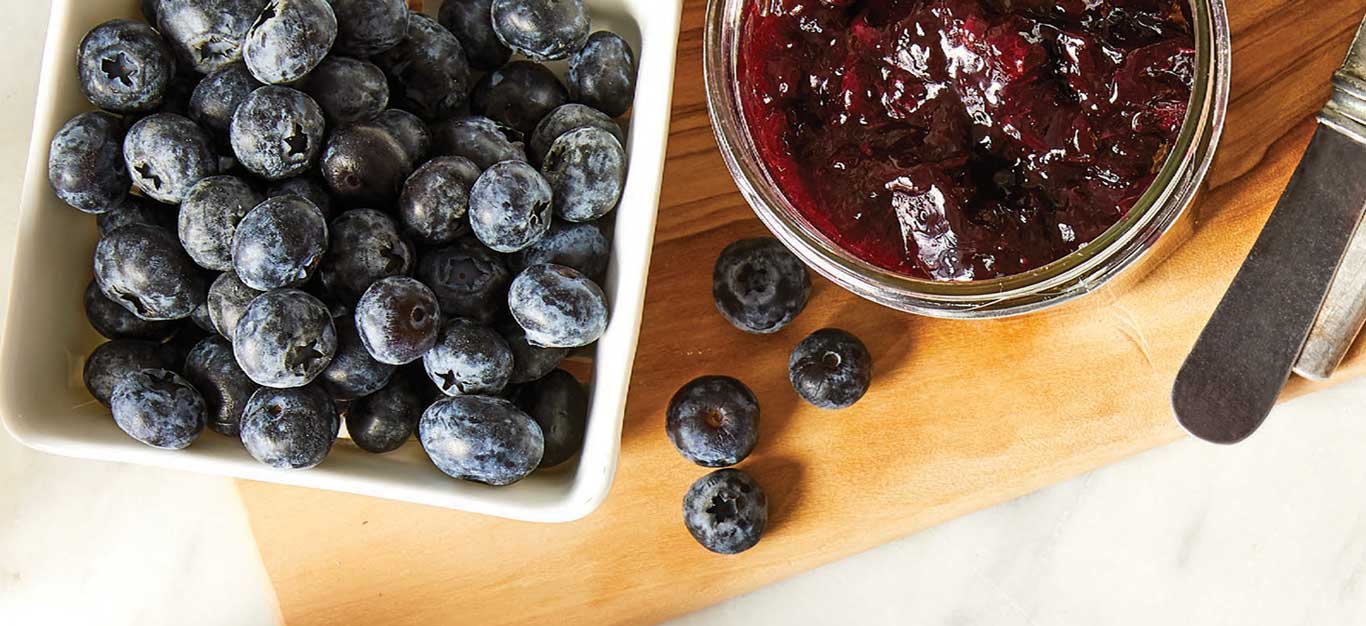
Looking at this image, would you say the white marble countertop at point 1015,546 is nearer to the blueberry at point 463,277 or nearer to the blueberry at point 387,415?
the blueberry at point 387,415

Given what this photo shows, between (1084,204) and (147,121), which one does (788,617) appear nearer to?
(1084,204)

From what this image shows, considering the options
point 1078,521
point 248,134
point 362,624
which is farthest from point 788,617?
point 248,134

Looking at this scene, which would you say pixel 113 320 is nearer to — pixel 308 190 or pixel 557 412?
pixel 308 190

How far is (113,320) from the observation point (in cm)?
118

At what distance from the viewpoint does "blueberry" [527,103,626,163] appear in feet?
3.83

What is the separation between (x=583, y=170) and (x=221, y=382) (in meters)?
0.41

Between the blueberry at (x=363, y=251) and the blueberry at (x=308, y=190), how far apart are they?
26 mm

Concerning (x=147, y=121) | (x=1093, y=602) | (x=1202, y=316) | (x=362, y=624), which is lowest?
(x=1093, y=602)

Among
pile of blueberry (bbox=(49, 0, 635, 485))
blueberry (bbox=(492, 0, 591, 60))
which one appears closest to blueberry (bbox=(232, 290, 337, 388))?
pile of blueberry (bbox=(49, 0, 635, 485))

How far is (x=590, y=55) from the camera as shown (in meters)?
1.20

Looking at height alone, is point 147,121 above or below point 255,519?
above

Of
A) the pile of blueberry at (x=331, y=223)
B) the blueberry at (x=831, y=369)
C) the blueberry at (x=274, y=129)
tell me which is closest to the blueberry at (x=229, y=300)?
the pile of blueberry at (x=331, y=223)

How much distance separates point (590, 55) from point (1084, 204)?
0.51 meters

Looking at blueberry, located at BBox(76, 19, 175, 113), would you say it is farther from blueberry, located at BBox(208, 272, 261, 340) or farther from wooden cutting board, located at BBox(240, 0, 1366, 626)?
wooden cutting board, located at BBox(240, 0, 1366, 626)
